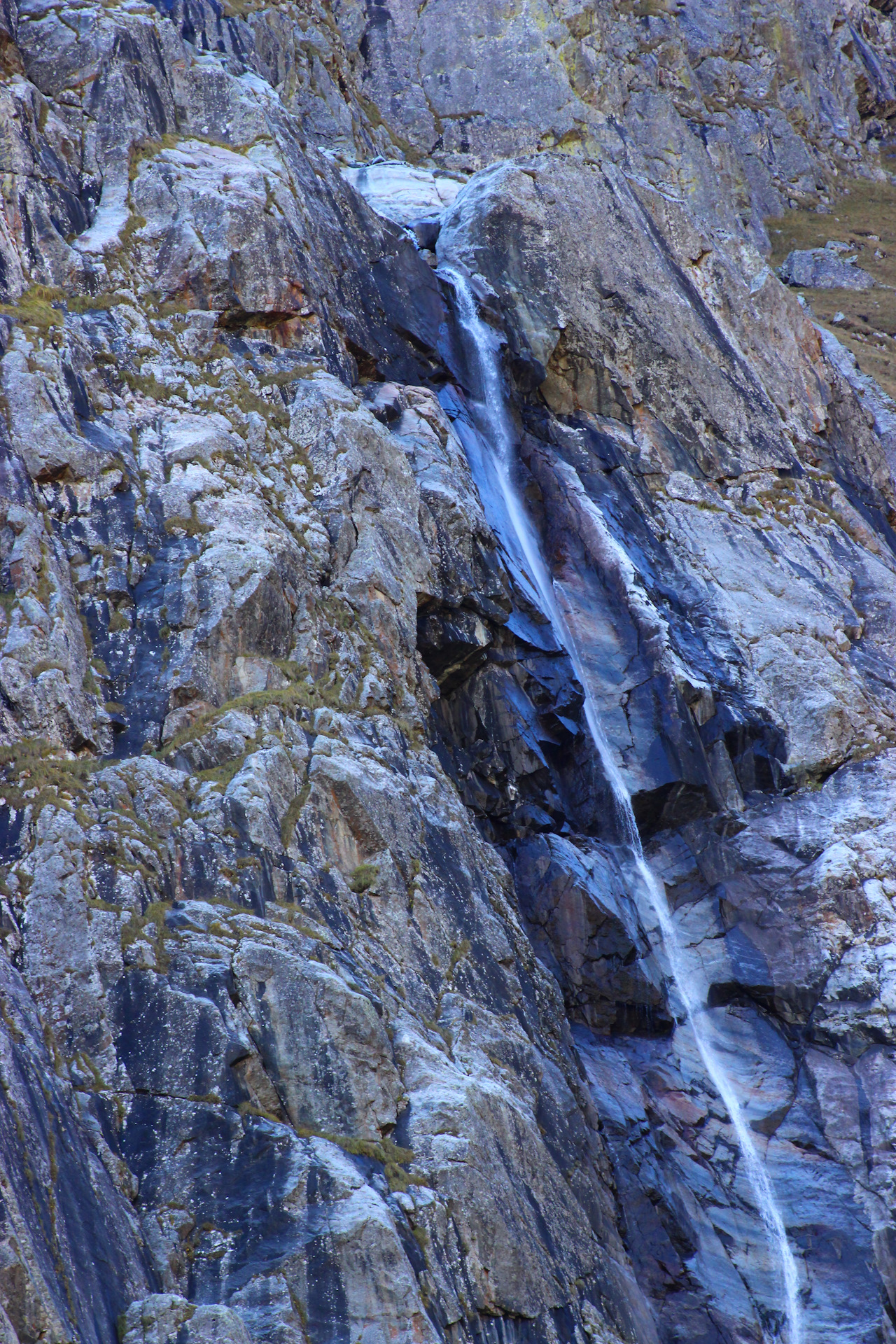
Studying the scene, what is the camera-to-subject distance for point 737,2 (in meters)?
68.2

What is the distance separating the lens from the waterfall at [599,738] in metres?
19.6

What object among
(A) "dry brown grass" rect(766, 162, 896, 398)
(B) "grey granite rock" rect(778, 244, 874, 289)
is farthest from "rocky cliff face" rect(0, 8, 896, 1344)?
(B) "grey granite rock" rect(778, 244, 874, 289)

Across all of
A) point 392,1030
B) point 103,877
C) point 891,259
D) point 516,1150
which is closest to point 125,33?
point 103,877

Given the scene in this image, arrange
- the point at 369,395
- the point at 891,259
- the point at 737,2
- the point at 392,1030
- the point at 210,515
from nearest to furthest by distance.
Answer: the point at 392,1030
the point at 210,515
the point at 369,395
the point at 891,259
the point at 737,2

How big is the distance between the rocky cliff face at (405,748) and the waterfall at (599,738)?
0.27 meters

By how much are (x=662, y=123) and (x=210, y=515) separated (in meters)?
50.9

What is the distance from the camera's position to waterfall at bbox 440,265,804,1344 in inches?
772

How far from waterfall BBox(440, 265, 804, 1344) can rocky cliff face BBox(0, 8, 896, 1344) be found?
0.27 m

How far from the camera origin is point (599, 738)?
79.9ft

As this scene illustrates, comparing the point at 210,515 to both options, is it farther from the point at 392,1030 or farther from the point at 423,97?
the point at 423,97

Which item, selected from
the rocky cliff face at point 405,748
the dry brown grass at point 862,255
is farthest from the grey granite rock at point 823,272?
the rocky cliff face at point 405,748

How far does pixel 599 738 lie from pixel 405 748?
7490mm

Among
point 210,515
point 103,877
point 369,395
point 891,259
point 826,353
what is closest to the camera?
point 103,877

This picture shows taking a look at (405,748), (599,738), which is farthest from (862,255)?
(405,748)
